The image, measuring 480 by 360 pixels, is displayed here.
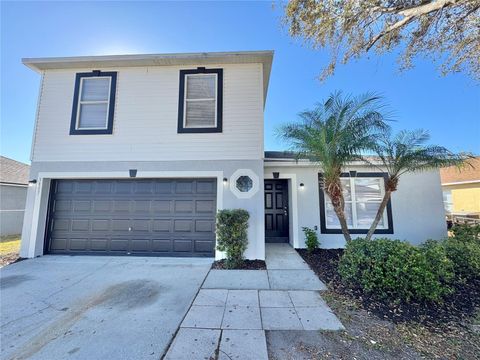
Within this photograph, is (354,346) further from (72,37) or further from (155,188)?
(72,37)

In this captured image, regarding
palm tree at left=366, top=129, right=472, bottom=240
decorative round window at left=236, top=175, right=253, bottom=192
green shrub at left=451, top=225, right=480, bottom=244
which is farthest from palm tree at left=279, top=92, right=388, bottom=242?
green shrub at left=451, top=225, right=480, bottom=244

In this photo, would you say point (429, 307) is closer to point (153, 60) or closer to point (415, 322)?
point (415, 322)

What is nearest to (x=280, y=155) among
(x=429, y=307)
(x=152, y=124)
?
(x=152, y=124)

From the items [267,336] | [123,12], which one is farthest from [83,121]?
[267,336]

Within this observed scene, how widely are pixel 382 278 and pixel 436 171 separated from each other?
19.4ft

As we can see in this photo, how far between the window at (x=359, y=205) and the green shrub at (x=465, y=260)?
2.76 meters

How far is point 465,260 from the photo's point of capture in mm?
4438

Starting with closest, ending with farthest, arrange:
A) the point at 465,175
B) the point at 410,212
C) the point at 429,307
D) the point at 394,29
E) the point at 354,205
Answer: the point at 429,307 → the point at 394,29 → the point at 410,212 → the point at 354,205 → the point at 465,175

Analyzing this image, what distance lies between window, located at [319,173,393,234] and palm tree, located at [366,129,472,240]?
1851mm

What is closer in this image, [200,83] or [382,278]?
[382,278]

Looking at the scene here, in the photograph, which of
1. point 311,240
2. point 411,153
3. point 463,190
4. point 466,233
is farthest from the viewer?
point 463,190

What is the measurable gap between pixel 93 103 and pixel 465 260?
1031cm

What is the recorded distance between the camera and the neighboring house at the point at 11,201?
10414mm

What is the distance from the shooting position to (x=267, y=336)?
2.73 m
